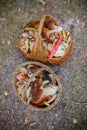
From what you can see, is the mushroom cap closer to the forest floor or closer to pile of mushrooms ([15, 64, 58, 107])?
pile of mushrooms ([15, 64, 58, 107])

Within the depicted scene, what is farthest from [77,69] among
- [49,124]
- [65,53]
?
[49,124]

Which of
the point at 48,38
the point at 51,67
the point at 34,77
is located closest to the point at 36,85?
the point at 34,77

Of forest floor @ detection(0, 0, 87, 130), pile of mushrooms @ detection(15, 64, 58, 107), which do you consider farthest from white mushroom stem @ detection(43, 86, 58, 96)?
forest floor @ detection(0, 0, 87, 130)

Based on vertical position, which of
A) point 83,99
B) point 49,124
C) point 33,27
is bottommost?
point 49,124

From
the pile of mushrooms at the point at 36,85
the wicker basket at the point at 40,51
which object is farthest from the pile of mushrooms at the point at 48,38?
the pile of mushrooms at the point at 36,85

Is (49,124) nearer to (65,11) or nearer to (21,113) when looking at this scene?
(21,113)

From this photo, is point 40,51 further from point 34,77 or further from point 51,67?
point 51,67

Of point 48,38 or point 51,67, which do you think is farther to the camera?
point 51,67

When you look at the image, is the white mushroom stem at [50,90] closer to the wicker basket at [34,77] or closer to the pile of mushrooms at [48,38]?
the wicker basket at [34,77]
